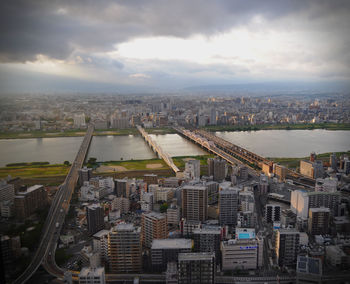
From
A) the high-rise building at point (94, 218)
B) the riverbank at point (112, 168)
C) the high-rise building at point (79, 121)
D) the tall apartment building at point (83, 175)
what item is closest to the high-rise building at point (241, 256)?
the high-rise building at point (94, 218)

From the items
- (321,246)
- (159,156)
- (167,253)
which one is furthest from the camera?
(159,156)

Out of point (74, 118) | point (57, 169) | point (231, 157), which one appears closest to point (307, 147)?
point (231, 157)

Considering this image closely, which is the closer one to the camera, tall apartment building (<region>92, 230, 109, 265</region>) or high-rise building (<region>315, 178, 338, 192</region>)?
tall apartment building (<region>92, 230, 109, 265</region>)

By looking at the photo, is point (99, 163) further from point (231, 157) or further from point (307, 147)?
point (307, 147)

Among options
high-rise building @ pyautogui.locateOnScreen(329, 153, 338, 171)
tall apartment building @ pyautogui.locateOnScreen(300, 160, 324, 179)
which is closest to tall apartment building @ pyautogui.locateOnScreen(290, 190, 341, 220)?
tall apartment building @ pyautogui.locateOnScreen(300, 160, 324, 179)

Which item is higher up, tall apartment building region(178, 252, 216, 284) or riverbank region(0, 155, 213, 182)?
tall apartment building region(178, 252, 216, 284)

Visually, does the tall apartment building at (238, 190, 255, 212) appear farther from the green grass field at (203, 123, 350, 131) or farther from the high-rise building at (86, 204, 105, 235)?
the green grass field at (203, 123, 350, 131)

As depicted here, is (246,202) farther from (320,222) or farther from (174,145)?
(174,145)
